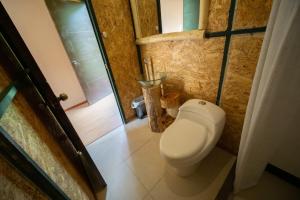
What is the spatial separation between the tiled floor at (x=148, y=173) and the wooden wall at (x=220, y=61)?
346 millimetres

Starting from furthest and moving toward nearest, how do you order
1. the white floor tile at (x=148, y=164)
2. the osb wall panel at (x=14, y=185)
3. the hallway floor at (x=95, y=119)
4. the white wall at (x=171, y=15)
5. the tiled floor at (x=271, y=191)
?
the hallway floor at (x=95, y=119) < the white wall at (x=171, y=15) < the white floor tile at (x=148, y=164) < the tiled floor at (x=271, y=191) < the osb wall panel at (x=14, y=185)

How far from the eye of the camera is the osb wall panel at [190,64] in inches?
48.6

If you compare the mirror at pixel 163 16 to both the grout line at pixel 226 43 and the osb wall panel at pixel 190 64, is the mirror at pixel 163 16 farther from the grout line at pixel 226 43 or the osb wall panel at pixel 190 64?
the grout line at pixel 226 43

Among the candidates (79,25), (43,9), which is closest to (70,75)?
(79,25)

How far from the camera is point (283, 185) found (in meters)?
1.15

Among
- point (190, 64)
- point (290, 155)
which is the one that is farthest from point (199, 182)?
point (190, 64)

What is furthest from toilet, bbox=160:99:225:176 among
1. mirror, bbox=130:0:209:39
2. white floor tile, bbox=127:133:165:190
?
mirror, bbox=130:0:209:39

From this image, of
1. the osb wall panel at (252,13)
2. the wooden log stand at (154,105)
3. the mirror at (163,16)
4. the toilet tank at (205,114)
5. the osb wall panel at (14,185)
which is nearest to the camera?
the osb wall panel at (14,185)

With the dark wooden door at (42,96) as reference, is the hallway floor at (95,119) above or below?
below

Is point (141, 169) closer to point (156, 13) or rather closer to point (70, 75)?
point (156, 13)

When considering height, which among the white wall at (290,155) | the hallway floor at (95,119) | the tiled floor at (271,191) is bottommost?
the tiled floor at (271,191)

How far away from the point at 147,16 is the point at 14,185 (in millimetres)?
1949

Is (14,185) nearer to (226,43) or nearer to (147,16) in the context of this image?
(226,43)

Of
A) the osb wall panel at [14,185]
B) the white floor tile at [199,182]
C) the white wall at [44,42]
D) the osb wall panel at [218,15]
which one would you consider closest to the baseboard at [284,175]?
the white floor tile at [199,182]
